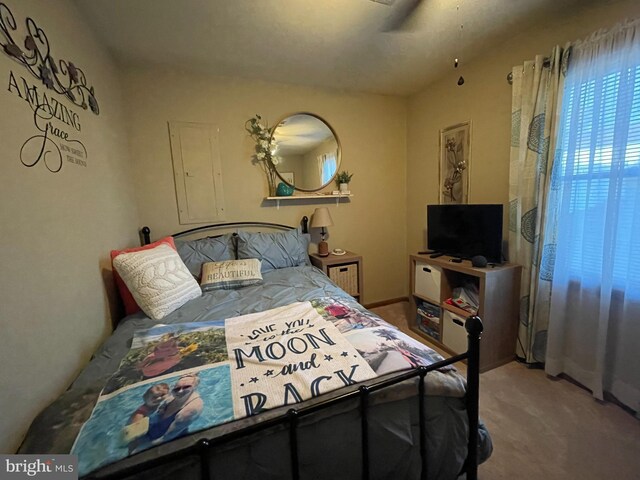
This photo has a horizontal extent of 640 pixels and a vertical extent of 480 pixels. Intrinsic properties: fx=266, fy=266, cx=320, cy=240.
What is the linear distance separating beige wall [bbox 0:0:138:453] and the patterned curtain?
2.73 metres

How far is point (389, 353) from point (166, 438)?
2.45ft

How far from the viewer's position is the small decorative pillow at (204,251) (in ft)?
7.18

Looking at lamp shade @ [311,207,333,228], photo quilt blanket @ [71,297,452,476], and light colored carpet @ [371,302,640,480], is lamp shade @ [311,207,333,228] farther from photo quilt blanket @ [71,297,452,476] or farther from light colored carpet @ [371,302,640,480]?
light colored carpet @ [371,302,640,480]

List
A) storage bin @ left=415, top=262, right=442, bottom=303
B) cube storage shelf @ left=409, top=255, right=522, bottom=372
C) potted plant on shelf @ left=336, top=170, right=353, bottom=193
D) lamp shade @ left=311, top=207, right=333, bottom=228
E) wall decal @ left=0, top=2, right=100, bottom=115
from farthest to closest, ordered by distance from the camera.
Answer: potted plant on shelf @ left=336, top=170, right=353, bottom=193 < lamp shade @ left=311, top=207, right=333, bottom=228 < storage bin @ left=415, top=262, right=442, bottom=303 < cube storage shelf @ left=409, top=255, right=522, bottom=372 < wall decal @ left=0, top=2, right=100, bottom=115

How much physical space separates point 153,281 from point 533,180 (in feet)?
8.49

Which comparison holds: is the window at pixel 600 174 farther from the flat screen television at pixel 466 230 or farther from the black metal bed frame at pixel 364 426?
the black metal bed frame at pixel 364 426

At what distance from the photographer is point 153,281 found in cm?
152

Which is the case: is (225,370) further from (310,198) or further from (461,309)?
(310,198)

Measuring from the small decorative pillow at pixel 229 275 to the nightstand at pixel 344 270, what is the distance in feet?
2.34

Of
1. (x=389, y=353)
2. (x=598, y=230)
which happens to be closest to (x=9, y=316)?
(x=389, y=353)

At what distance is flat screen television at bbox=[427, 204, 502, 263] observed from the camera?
2.01 metres

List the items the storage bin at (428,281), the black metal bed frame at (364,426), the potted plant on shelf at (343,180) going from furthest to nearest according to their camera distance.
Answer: the potted plant on shelf at (343,180)
the storage bin at (428,281)
the black metal bed frame at (364,426)

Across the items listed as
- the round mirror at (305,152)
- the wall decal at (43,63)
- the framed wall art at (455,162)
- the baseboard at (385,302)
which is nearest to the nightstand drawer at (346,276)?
the baseboard at (385,302)

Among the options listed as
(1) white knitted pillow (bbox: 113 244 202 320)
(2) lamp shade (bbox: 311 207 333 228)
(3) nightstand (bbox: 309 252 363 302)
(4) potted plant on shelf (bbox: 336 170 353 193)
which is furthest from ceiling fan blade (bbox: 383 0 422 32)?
(1) white knitted pillow (bbox: 113 244 202 320)
